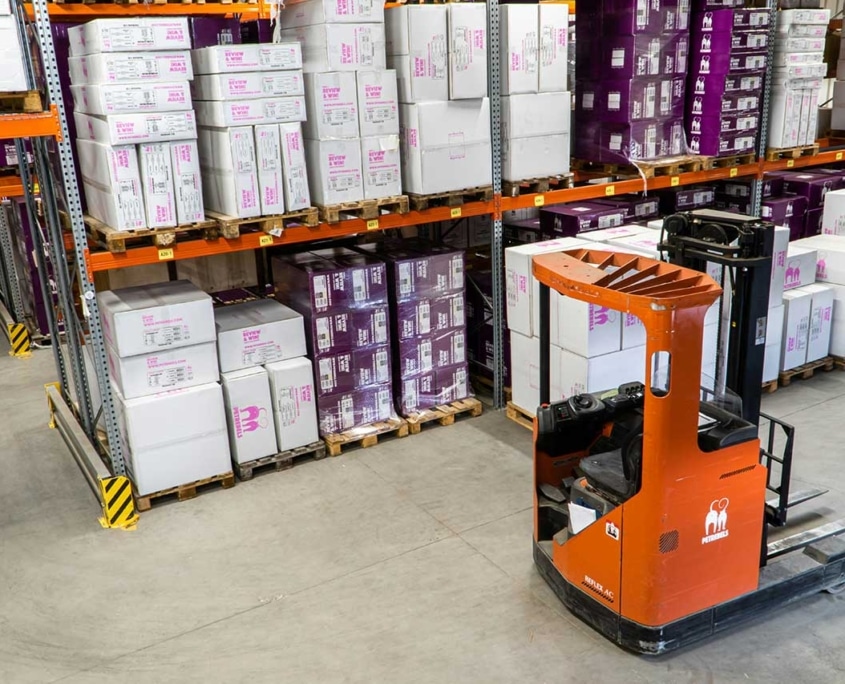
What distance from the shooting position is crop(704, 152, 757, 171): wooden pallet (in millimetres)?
7686

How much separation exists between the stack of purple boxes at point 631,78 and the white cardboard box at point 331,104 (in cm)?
247

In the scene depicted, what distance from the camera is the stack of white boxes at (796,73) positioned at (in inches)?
310

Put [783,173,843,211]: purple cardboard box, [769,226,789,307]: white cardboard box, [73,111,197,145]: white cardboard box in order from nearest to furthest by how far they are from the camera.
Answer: [73,111,197,145]: white cardboard box
[769,226,789,307]: white cardboard box
[783,173,843,211]: purple cardboard box

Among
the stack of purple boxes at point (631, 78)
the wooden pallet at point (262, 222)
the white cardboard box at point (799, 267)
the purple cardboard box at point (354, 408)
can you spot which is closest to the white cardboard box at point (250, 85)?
the wooden pallet at point (262, 222)

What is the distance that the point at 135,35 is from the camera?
5066 millimetres

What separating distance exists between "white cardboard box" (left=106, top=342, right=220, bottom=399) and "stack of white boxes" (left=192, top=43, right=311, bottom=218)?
3.28 ft

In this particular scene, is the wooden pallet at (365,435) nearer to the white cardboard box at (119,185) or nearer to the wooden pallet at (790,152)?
the white cardboard box at (119,185)

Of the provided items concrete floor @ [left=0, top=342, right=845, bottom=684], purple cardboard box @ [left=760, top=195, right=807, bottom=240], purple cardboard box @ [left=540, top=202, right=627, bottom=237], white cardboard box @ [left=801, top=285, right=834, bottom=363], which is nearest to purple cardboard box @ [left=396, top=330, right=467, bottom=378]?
concrete floor @ [left=0, top=342, right=845, bottom=684]

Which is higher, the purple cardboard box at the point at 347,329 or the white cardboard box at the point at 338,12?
the white cardboard box at the point at 338,12

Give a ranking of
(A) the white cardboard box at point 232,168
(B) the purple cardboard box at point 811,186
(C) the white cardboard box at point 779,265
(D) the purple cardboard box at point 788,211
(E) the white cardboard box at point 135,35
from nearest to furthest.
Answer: (E) the white cardboard box at point 135,35 < (A) the white cardboard box at point 232,168 < (C) the white cardboard box at point 779,265 < (D) the purple cardboard box at point 788,211 < (B) the purple cardboard box at point 811,186

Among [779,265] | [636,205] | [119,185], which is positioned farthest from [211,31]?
[779,265]

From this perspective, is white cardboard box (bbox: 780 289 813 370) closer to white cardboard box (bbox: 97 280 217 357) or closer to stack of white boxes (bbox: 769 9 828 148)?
stack of white boxes (bbox: 769 9 828 148)

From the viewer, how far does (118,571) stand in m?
5.02

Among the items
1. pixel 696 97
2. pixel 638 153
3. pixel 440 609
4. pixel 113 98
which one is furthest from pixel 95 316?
pixel 696 97
